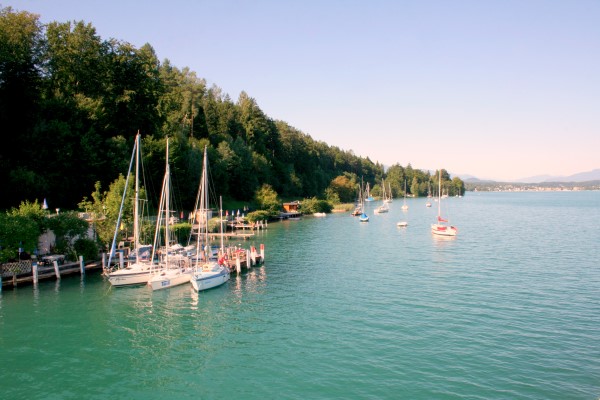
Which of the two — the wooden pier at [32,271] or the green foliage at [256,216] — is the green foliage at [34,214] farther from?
the green foliage at [256,216]

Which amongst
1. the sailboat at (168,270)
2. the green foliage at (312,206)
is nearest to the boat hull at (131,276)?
the sailboat at (168,270)

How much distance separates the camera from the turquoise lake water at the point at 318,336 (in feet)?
69.4

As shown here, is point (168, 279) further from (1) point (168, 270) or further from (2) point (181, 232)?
(2) point (181, 232)

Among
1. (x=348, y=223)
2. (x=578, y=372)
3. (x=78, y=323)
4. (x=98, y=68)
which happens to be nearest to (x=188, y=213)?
(x=98, y=68)

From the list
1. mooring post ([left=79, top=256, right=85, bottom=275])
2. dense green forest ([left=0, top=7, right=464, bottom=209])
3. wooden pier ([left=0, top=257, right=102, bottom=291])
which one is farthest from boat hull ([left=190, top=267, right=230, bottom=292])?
dense green forest ([left=0, top=7, right=464, bottom=209])

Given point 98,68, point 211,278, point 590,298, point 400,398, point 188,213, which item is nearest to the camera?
point 400,398

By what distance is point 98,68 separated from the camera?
74375 mm

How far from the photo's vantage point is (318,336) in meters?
27.4

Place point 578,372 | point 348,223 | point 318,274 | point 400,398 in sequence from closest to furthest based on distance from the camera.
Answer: point 400,398
point 578,372
point 318,274
point 348,223

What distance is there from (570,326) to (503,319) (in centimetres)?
Answer: 393

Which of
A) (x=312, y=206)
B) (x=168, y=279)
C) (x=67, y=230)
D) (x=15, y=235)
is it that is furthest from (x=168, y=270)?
(x=312, y=206)

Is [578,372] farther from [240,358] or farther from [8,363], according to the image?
[8,363]

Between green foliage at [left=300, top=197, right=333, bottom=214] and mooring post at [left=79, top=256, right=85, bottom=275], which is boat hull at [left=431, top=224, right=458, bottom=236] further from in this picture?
mooring post at [left=79, top=256, right=85, bottom=275]

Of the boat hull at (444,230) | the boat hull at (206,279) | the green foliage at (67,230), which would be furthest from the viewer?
the boat hull at (444,230)
